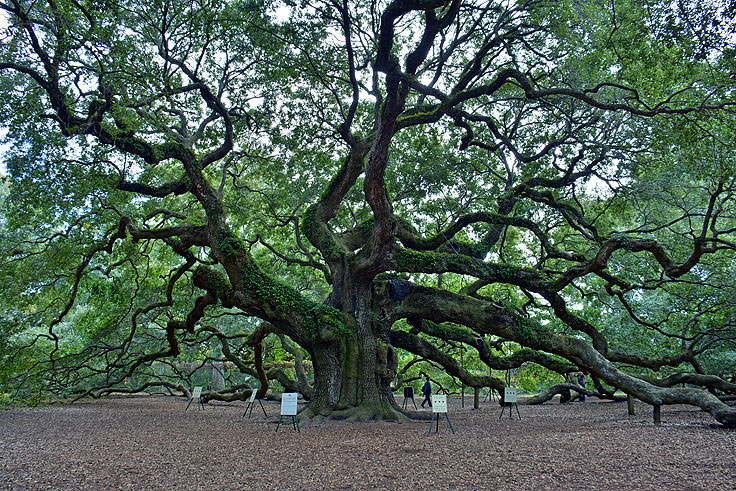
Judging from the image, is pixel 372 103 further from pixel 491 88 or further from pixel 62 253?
pixel 62 253

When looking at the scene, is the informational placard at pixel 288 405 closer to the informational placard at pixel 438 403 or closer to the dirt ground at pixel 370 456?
the dirt ground at pixel 370 456

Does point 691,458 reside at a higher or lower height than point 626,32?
lower

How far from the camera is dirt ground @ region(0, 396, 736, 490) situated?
14.1ft

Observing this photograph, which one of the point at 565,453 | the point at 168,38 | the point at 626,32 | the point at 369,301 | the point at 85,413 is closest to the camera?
the point at 565,453

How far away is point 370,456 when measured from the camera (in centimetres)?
544

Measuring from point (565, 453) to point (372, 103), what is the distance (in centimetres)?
961

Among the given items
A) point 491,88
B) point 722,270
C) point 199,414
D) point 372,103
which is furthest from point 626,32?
point 199,414

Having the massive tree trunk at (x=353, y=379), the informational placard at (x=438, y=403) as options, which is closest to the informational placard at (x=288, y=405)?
the massive tree trunk at (x=353, y=379)

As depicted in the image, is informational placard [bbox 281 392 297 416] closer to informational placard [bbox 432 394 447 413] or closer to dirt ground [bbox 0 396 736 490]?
dirt ground [bbox 0 396 736 490]

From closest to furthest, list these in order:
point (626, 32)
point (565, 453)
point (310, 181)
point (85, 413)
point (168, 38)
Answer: point (565, 453) < point (626, 32) < point (168, 38) < point (85, 413) < point (310, 181)

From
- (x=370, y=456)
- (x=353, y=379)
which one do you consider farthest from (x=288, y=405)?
(x=370, y=456)

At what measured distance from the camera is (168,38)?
30.3ft

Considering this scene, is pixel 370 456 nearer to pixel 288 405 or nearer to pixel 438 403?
pixel 438 403

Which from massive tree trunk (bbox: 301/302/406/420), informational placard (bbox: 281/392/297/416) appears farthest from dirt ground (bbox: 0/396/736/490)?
massive tree trunk (bbox: 301/302/406/420)
